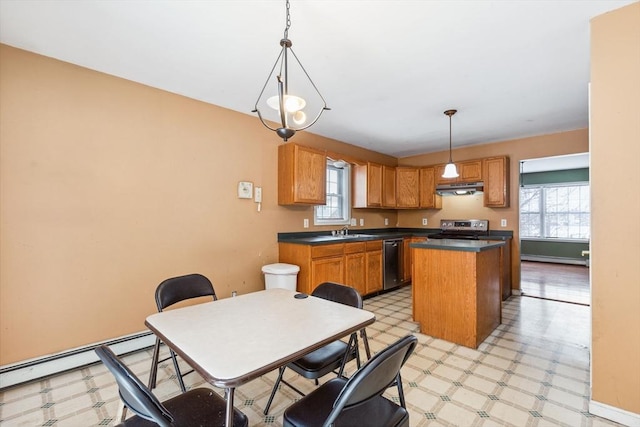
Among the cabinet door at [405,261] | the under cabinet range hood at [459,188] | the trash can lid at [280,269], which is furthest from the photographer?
the cabinet door at [405,261]

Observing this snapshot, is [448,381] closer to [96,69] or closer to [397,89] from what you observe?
[397,89]

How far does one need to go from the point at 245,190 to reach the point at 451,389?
2.78 meters

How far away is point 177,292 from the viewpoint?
2.03m

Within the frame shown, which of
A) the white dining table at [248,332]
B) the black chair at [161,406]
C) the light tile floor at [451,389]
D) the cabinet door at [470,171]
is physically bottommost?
the light tile floor at [451,389]

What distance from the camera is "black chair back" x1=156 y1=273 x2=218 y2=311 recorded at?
1920 mm

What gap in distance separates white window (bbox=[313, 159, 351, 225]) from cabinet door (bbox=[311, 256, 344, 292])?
3.22 feet

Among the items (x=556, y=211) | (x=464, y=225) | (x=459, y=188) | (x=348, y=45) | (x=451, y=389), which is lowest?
(x=451, y=389)

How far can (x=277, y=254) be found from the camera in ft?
12.6

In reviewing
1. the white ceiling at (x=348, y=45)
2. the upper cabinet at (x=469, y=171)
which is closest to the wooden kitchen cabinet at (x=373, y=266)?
the upper cabinet at (x=469, y=171)

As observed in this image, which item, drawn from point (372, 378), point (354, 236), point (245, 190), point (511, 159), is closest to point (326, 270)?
point (354, 236)

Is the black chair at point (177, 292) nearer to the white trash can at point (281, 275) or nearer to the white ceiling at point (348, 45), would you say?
the white trash can at point (281, 275)

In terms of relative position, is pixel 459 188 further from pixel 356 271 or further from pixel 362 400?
pixel 362 400

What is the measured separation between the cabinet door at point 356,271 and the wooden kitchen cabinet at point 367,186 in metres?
1.04

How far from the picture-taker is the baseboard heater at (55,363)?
2111 millimetres
